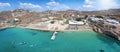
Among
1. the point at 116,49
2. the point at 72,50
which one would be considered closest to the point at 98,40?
the point at 116,49

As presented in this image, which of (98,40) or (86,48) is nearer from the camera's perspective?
(86,48)

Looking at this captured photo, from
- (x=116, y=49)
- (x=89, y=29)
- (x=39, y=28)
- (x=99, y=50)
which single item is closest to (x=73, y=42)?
(x=99, y=50)

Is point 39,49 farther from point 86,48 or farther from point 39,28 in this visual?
point 39,28

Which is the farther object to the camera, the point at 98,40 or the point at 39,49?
the point at 98,40

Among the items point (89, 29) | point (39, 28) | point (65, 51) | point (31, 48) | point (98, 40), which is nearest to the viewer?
point (65, 51)

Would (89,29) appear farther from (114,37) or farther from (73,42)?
(73,42)

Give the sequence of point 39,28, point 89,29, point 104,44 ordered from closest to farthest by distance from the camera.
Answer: point 104,44 → point 89,29 → point 39,28

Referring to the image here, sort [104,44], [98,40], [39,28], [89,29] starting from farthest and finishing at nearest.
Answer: [39,28]
[89,29]
[98,40]
[104,44]

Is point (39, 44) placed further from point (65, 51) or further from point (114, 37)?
point (114, 37)

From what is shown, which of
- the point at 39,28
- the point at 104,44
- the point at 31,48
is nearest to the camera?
the point at 31,48
